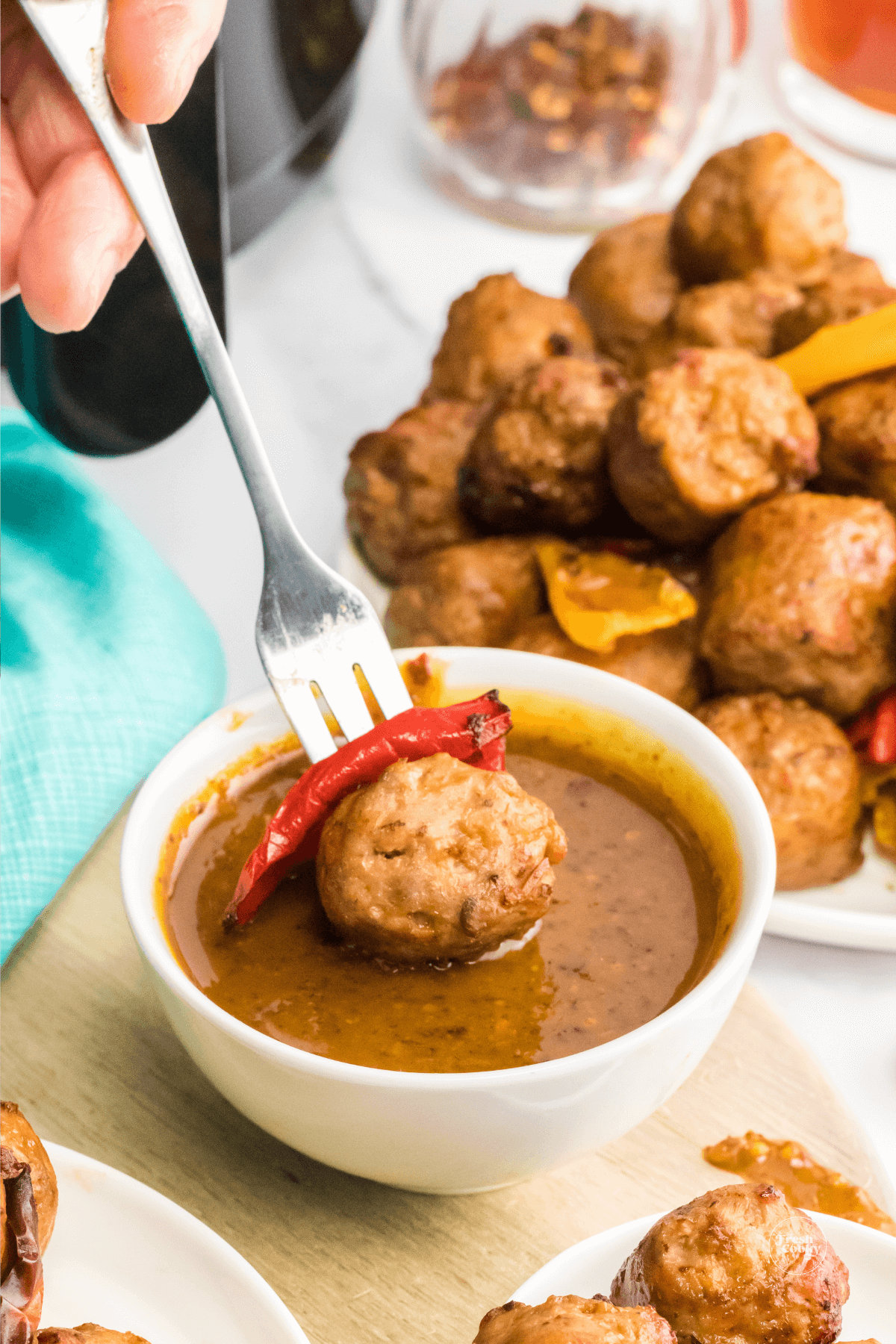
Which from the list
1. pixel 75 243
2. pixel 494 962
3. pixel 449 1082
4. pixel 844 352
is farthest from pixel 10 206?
pixel 449 1082

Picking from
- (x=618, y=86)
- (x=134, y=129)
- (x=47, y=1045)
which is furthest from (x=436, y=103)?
(x=47, y=1045)

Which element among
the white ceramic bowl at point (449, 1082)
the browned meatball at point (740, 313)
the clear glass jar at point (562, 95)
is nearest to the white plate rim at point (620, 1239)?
the white ceramic bowl at point (449, 1082)

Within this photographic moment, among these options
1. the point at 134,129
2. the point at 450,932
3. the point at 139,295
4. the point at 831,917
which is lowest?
the point at 831,917

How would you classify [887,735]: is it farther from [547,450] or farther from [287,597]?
[287,597]

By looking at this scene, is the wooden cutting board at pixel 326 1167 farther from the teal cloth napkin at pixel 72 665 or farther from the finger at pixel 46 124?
the finger at pixel 46 124

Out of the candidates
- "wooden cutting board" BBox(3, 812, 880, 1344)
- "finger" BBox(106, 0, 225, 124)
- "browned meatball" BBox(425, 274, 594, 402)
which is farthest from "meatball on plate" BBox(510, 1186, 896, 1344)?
"browned meatball" BBox(425, 274, 594, 402)

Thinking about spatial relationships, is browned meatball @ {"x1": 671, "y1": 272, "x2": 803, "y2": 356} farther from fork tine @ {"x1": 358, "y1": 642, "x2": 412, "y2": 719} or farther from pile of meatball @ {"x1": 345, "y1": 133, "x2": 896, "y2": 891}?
fork tine @ {"x1": 358, "y1": 642, "x2": 412, "y2": 719}

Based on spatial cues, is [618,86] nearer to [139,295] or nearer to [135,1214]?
[139,295]
